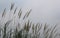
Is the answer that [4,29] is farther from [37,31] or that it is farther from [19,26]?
[37,31]

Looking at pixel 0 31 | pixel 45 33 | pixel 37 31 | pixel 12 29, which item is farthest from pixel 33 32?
pixel 0 31

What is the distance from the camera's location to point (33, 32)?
14.5 feet

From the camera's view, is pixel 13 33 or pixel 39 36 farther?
pixel 39 36

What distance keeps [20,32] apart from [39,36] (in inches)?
40.0

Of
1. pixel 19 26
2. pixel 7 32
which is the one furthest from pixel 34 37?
pixel 7 32

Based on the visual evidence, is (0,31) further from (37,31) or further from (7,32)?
(37,31)

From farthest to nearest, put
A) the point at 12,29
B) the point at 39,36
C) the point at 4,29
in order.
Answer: the point at 39,36
the point at 12,29
the point at 4,29

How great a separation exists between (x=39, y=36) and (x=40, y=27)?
298mm

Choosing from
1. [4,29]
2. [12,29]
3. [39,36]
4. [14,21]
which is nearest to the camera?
[4,29]

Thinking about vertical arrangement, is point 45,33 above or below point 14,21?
below

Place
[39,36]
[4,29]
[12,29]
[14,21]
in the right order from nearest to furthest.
→ [4,29] < [12,29] < [14,21] < [39,36]

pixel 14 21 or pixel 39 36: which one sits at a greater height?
pixel 14 21

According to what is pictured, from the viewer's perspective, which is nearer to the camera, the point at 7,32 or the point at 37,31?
the point at 7,32

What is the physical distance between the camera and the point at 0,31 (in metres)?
3.63
